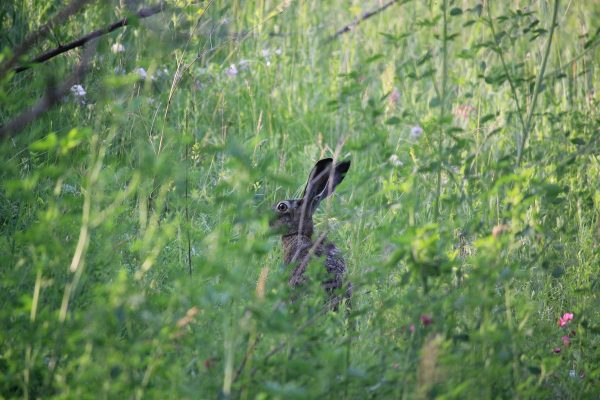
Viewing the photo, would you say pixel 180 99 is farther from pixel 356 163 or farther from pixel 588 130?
pixel 588 130

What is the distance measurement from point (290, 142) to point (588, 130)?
1931mm

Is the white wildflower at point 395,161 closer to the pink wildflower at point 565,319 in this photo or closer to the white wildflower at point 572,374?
the pink wildflower at point 565,319

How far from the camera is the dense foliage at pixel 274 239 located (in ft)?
8.32

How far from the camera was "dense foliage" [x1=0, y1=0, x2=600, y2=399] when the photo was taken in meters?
2.54

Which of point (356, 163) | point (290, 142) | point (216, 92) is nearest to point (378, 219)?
point (356, 163)

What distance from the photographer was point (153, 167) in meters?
2.54

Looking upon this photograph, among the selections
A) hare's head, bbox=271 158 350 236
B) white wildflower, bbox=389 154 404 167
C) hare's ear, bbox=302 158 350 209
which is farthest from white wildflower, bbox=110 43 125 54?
white wildflower, bbox=389 154 404 167

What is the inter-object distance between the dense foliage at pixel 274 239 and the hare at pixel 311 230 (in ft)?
0.39

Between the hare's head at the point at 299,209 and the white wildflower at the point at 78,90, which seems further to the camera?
the white wildflower at the point at 78,90

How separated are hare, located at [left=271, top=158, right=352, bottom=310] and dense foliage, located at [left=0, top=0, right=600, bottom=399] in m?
0.12

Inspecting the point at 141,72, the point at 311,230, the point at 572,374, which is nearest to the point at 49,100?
the point at 572,374

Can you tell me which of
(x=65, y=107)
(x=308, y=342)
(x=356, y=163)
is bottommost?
(x=308, y=342)

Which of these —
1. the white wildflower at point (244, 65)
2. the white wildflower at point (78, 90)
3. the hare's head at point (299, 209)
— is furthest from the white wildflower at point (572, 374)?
the white wildflower at point (244, 65)

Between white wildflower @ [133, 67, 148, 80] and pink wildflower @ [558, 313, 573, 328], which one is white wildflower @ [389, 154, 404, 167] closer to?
pink wildflower @ [558, 313, 573, 328]
